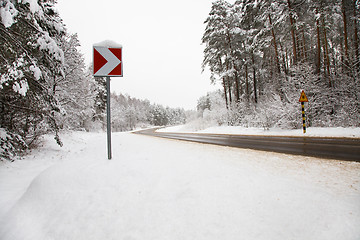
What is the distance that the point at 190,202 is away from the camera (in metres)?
2.57

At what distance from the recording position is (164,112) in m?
97.3

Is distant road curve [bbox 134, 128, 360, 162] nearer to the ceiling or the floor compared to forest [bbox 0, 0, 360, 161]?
nearer to the floor

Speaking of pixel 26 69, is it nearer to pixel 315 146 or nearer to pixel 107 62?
pixel 107 62

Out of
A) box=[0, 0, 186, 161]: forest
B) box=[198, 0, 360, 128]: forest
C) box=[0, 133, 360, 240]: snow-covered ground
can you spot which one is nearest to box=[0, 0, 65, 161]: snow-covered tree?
box=[0, 0, 186, 161]: forest

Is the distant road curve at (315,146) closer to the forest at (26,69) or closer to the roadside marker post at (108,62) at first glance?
the roadside marker post at (108,62)

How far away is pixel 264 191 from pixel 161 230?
1.58 metres

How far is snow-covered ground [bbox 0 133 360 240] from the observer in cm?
205

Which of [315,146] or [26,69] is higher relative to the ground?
[26,69]

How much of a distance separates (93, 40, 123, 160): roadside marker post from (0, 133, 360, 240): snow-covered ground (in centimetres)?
145

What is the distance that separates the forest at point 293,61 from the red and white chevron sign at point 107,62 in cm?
1108

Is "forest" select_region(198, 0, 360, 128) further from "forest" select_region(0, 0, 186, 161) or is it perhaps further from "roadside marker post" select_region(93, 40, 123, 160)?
"forest" select_region(0, 0, 186, 161)

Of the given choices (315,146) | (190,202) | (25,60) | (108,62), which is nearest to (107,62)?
(108,62)

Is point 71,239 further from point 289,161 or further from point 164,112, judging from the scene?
point 164,112

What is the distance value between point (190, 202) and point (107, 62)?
3965 millimetres
